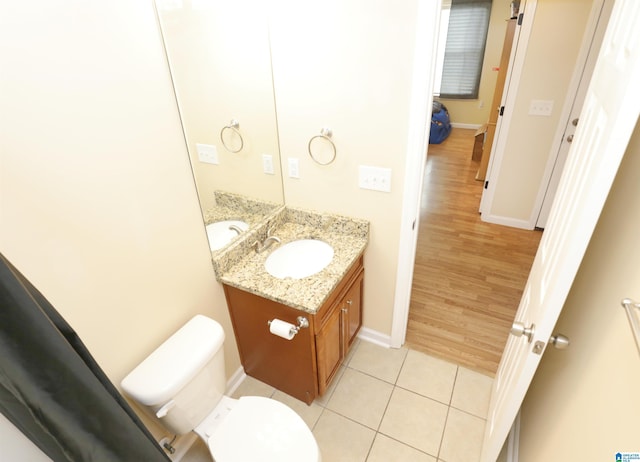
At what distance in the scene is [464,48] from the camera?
19.8 feet

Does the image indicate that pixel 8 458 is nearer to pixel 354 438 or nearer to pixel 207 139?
pixel 207 139

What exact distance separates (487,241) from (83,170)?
3.14 m

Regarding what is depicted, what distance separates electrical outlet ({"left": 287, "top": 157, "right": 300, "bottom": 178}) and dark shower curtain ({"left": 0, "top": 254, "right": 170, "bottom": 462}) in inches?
50.4

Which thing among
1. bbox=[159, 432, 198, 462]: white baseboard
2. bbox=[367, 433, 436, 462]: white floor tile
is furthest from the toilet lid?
bbox=[367, 433, 436, 462]: white floor tile

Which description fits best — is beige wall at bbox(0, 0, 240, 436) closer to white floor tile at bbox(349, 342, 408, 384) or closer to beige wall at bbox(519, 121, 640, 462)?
white floor tile at bbox(349, 342, 408, 384)

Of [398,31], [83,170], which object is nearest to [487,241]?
[398,31]

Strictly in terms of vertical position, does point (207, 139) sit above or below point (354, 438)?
above

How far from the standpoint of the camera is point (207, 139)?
1476 millimetres

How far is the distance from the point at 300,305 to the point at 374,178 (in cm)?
71

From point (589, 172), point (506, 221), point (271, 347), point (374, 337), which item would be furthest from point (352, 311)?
point (506, 221)

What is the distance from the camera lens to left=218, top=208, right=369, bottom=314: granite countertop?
4.82 feet

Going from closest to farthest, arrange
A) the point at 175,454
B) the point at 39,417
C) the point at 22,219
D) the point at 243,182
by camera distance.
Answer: the point at 39,417 < the point at 22,219 < the point at 175,454 < the point at 243,182

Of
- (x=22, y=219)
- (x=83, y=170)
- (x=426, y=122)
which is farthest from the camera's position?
(x=426, y=122)

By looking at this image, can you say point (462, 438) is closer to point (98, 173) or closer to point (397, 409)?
point (397, 409)
